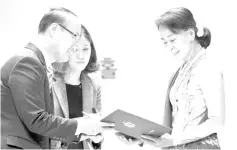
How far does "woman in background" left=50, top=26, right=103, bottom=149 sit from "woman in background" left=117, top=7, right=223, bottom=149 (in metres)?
0.47

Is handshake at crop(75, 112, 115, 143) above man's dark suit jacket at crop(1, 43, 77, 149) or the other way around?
the other way around

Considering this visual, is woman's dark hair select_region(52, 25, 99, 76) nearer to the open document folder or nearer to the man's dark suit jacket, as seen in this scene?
the open document folder

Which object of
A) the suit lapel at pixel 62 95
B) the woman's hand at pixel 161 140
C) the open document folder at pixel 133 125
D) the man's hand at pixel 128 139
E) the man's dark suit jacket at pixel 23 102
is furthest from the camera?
the suit lapel at pixel 62 95

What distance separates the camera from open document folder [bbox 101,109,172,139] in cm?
195

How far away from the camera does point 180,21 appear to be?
225 cm

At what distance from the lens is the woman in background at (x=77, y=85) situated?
2.53 metres

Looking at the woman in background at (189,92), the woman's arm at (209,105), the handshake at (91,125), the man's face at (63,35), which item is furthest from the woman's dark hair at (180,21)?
the handshake at (91,125)

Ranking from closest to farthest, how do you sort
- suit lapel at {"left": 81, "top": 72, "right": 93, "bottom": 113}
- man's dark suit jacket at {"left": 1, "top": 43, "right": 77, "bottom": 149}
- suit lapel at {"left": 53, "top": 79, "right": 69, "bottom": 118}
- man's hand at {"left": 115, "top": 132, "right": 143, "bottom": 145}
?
man's dark suit jacket at {"left": 1, "top": 43, "right": 77, "bottom": 149}, man's hand at {"left": 115, "top": 132, "right": 143, "bottom": 145}, suit lapel at {"left": 53, "top": 79, "right": 69, "bottom": 118}, suit lapel at {"left": 81, "top": 72, "right": 93, "bottom": 113}

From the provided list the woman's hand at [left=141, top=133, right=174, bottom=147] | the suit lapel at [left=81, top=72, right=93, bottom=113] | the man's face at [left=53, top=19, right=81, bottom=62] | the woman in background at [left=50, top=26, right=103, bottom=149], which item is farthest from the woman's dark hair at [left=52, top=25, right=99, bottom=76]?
the woman's hand at [left=141, top=133, right=174, bottom=147]

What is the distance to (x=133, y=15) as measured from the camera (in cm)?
336

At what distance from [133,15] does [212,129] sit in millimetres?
1637

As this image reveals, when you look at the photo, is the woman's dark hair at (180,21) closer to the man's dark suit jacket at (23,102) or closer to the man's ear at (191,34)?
the man's ear at (191,34)

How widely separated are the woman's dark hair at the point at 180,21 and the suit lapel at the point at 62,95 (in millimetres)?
842

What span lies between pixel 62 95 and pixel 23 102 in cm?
80
